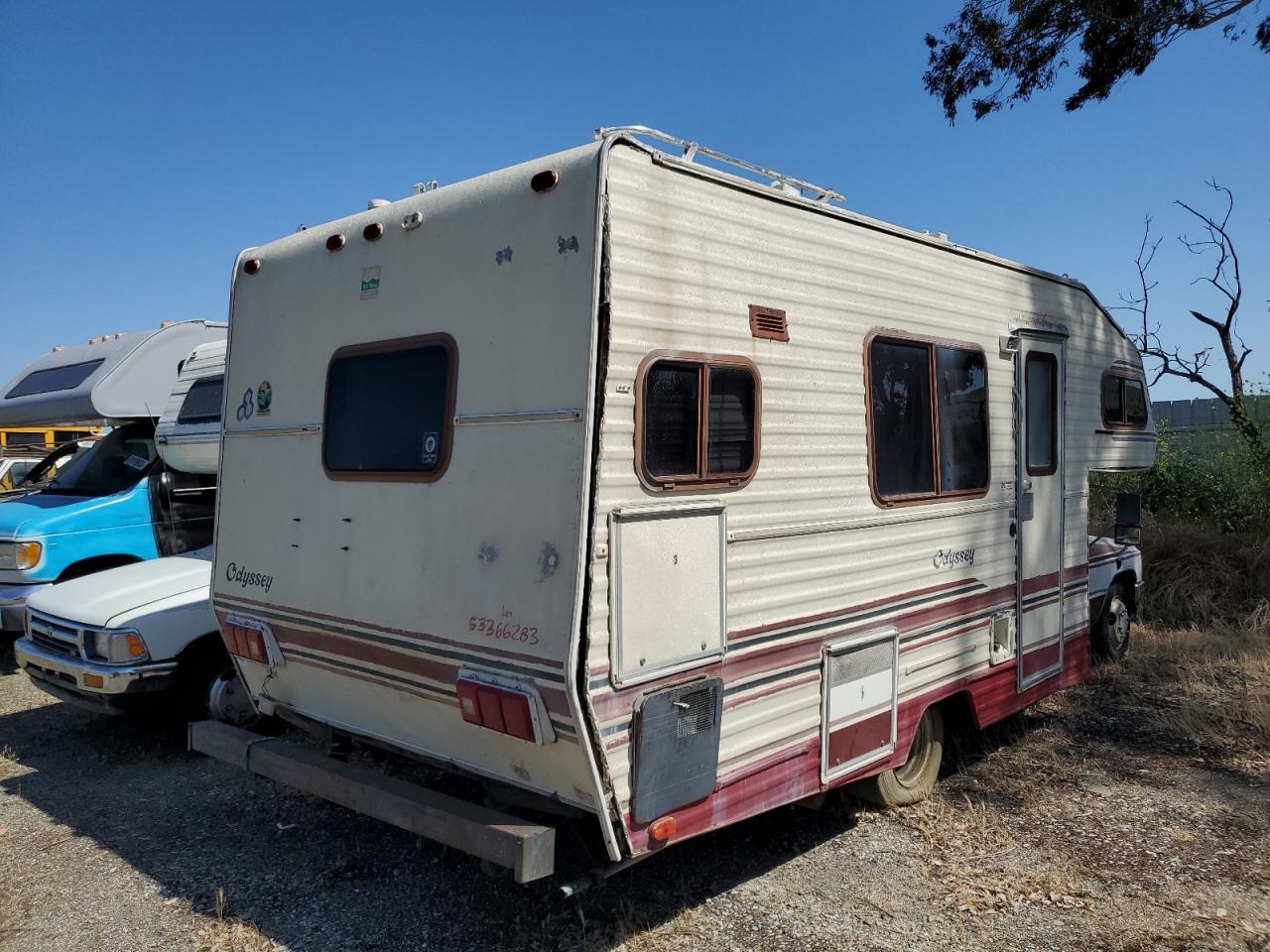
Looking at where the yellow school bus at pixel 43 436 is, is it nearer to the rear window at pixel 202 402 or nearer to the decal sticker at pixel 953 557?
the rear window at pixel 202 402

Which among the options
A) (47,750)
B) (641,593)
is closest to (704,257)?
(641,593)

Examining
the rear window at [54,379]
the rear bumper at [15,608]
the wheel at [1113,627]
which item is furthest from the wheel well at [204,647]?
the wheel at [1113,627]

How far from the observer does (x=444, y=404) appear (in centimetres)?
372

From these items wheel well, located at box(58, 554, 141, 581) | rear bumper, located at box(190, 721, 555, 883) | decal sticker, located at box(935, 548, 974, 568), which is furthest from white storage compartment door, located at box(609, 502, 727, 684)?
wheel well, located at box(58, 554, 141, 581)

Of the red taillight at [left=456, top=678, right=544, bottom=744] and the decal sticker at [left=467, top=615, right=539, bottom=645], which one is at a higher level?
the decal sticker at [left=467, top=615, right=539, bottom=645]

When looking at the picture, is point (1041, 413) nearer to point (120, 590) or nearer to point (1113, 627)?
point (1113, 627)

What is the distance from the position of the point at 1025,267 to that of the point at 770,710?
10.4ft

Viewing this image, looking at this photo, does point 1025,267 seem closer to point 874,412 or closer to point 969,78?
point 874,412

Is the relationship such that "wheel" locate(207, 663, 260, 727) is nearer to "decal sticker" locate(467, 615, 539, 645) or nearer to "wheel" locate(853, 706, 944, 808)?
"decal sticker" locate(467, 615, 539, 645)

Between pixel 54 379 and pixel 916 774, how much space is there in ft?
30.3

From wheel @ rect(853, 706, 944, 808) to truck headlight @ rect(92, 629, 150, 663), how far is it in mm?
3987

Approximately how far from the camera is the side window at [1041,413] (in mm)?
5496

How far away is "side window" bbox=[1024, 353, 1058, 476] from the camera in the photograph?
18.0 ft

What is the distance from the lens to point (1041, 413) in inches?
221
